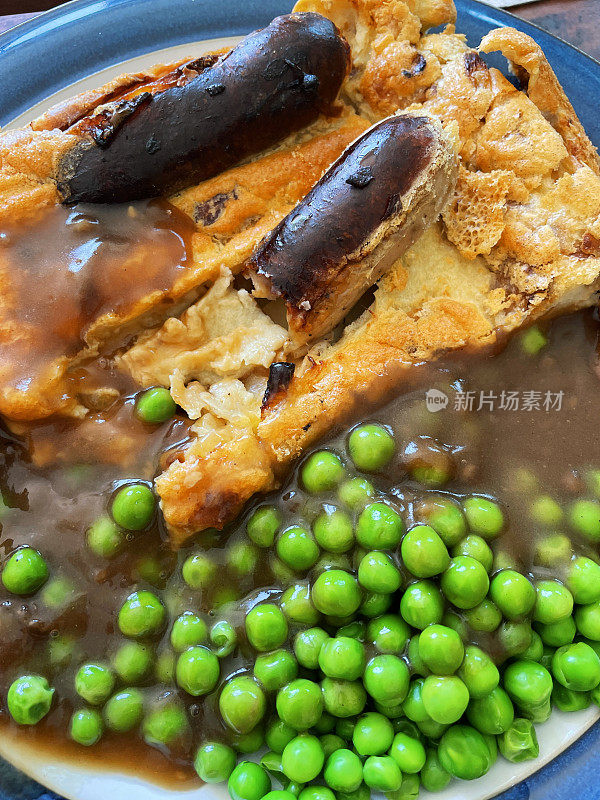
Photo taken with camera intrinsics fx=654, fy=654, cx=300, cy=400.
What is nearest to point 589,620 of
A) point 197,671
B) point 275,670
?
point 275,670

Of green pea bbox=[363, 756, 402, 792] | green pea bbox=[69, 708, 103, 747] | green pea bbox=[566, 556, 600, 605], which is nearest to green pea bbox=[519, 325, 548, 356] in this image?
green pea bbox=[566, 556, 600, 605]

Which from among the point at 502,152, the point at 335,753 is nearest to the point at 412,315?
the point at 502,152

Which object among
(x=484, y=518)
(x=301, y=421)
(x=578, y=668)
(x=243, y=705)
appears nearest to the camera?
(x=243, y=705)

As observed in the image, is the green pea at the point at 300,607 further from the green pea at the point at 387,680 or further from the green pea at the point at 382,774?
the green pea at the point at 382,774

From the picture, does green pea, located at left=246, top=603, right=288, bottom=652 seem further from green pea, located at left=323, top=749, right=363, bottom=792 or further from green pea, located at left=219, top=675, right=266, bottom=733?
green pea, located at left=323, top=749, right=363, bottom=792

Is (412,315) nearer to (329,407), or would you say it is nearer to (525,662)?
(329,407)

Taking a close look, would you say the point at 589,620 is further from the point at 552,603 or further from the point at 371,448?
the point at 371,448
